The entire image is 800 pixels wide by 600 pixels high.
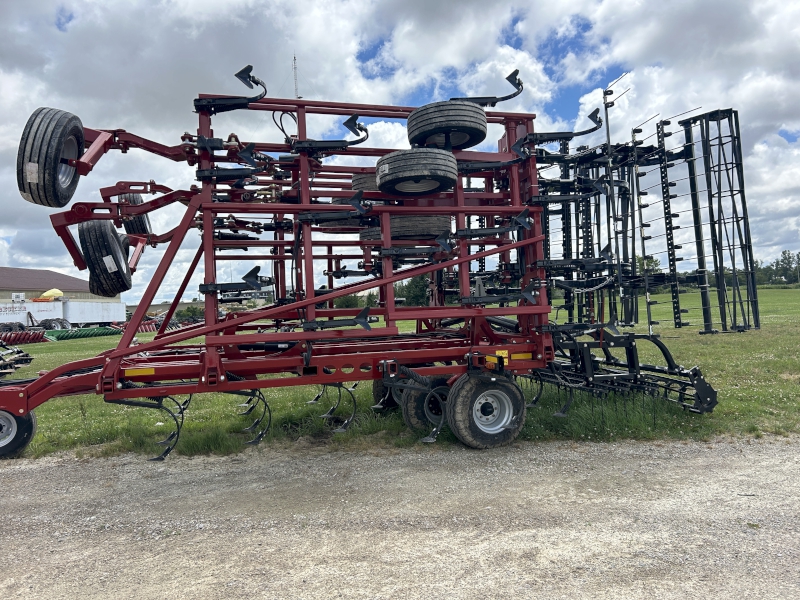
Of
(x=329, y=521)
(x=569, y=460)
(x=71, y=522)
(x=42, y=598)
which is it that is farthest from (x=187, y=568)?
(x=569, y=460)

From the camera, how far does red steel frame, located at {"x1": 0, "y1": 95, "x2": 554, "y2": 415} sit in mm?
5371

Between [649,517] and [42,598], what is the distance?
13.3 feet

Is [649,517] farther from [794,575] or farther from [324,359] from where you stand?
[324,359]

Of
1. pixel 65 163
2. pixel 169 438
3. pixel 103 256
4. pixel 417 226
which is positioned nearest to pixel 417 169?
pixel 417 226

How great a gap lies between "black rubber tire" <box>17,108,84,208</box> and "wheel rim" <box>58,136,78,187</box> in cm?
8

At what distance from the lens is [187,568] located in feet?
11.6

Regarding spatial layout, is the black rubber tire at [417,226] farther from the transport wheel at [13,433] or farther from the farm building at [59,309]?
the farm building at [59,309]

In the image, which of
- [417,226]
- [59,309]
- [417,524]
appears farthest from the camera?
[59,309]

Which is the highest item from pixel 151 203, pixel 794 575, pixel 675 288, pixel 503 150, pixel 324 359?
pixel 503 150

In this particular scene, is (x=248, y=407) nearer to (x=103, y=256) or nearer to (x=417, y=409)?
(x=417, y=409)

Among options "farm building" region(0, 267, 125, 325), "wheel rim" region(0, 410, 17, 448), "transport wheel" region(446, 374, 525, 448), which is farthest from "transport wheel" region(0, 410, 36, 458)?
"farm building" region(0, 267, 125, 325)

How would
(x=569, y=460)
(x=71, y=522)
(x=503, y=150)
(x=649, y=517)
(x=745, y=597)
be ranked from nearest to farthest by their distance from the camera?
1. (x=745, y=597)
2. (x=649, y=517)
3. (x=71, y=522)
4. (x=569, y=460)
5. (x=503, y=150)

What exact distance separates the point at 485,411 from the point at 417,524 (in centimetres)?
230

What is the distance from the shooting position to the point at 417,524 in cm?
409
